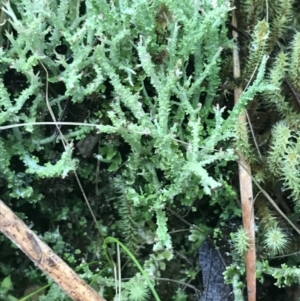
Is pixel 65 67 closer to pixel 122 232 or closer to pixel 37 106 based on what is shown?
pixel 37 106

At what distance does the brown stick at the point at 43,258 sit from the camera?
107 centimetres

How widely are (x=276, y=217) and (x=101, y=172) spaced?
1.45ft

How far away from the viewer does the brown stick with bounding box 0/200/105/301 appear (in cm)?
107

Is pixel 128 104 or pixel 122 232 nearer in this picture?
pixel 128 104

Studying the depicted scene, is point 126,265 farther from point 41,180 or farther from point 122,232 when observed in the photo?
point 41,180

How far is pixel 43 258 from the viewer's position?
1.07 meters

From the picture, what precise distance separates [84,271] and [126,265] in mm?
117

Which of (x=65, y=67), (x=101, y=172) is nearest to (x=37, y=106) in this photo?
(x=65, y=67)

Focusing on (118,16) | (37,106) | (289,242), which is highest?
(118,16)

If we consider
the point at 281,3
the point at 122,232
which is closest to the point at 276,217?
the point at 122,232

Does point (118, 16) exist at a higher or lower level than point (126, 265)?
higher

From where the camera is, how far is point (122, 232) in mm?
1270

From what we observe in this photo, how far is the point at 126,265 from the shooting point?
128cm

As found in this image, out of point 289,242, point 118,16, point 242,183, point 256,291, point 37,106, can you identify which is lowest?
point 256,291
